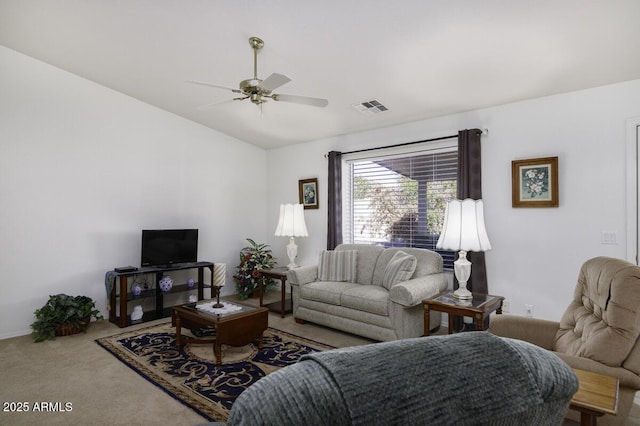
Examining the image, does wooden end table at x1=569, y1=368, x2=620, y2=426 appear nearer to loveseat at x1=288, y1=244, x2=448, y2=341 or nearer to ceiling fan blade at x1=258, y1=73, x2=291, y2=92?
loveseat at x1=288, y1=244, x2=448, y2=341

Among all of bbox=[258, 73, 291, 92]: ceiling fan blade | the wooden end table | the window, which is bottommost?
the wooden end table

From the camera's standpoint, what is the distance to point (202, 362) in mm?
3070

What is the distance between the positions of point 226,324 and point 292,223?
207cm

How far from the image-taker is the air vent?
4.01 m

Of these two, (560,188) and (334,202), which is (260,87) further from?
(560,188)

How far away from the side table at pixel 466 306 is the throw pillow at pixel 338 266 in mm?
1236

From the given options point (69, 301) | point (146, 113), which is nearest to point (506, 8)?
point (146, 113)

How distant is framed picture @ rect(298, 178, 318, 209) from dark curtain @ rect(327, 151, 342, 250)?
46 cm

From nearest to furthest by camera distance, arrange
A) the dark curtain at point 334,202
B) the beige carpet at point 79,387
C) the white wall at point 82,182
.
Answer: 1. the beige carpet at point 79,387
2. the white wall at point 82,182
3. the dark curtain at point 334,202

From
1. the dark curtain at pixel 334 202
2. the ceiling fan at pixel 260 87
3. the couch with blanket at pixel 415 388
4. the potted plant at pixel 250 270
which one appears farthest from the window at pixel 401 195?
the couch with blanket at pixel 415 388

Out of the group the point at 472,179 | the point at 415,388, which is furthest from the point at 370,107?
the point at 415,388

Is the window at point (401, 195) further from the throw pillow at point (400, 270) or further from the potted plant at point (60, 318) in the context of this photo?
the potted plant at point (60, 318)

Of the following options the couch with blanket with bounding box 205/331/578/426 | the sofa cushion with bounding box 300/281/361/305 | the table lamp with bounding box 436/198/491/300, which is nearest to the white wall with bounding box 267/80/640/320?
the table lamp with bounding box 436/198/491/300

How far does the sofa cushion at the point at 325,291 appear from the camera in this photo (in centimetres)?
379
